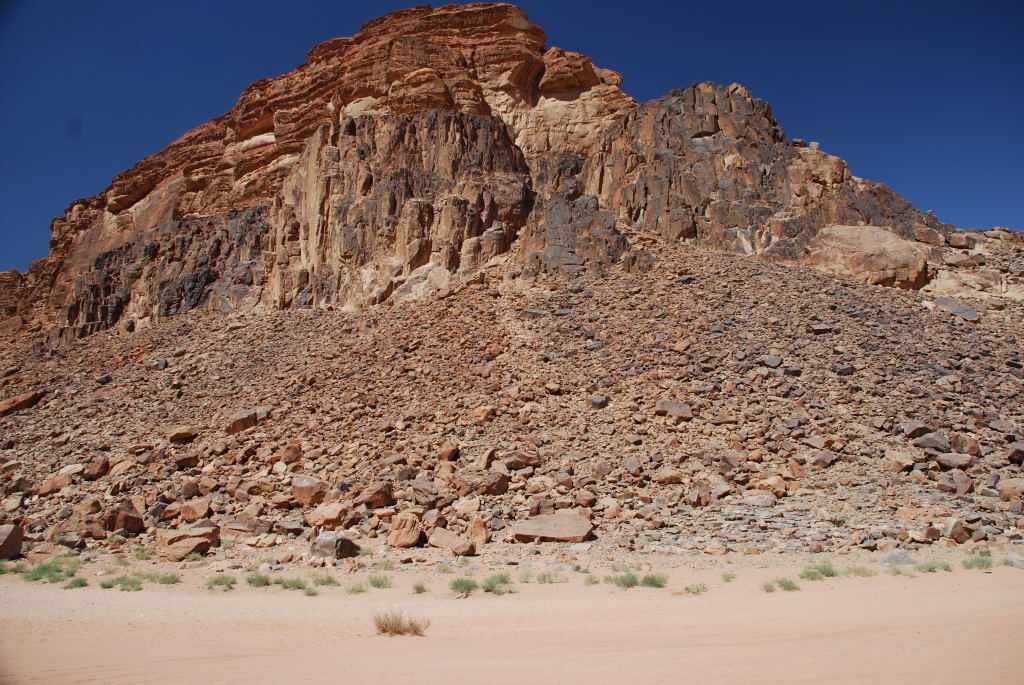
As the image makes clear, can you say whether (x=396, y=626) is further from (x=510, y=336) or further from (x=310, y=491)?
(x=510, y=336)

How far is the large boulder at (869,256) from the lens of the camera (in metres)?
20.0

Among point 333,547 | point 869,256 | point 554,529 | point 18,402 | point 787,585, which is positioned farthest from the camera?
point 869,256

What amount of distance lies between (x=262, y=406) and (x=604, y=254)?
42.3ft

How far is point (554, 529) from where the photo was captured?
32.6 feet

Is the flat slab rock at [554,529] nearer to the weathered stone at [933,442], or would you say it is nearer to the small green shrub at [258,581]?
the small green shrub at [258,581]

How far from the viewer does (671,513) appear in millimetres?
10477

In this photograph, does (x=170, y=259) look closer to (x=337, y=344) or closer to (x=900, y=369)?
(x=337, y=344)

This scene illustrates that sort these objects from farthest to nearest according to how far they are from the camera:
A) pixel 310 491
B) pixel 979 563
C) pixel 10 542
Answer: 1. pixel 310 491
2. pixel 10 542
3. pixel 979 563

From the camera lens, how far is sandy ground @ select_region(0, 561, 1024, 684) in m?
4.21

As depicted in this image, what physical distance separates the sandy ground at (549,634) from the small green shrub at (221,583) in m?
0.28

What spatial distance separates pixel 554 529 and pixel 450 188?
59.9 feet

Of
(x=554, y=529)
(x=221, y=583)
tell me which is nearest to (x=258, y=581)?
(x=221, y=583)


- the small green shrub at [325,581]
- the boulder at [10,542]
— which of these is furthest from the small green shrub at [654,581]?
the boulder at [10,542]

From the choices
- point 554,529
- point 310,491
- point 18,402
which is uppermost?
point 18,402
